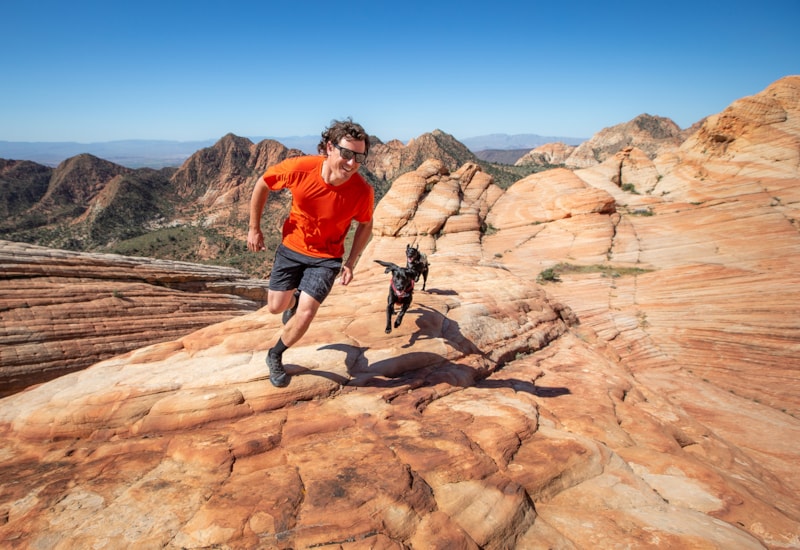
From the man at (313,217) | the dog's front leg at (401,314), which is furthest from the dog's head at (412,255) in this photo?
the man at (313,217)

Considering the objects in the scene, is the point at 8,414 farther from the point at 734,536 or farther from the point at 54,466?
the point at 734,536

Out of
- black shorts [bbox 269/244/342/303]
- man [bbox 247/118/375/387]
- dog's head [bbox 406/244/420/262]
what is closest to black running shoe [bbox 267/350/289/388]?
man [bbox 247/118/375/387]

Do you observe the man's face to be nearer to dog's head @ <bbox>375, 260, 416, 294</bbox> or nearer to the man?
the man

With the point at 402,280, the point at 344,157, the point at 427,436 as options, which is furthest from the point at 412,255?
the point at 427,436

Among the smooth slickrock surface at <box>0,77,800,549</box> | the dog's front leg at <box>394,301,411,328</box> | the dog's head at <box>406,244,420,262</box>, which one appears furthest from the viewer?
the dog's head at <box>406,244,420,262</box>

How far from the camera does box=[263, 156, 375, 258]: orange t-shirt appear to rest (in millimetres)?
4348

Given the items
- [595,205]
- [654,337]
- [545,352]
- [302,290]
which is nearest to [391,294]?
[302,290]

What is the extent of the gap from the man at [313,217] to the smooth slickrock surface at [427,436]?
3.70 ft

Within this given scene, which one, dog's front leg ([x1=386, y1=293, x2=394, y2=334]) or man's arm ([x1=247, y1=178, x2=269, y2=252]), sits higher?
man's arm ([x1=247, y1=178, x2=269, y2=252])

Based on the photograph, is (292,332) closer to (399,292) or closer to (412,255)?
(399,292)

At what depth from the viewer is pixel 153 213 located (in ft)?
294

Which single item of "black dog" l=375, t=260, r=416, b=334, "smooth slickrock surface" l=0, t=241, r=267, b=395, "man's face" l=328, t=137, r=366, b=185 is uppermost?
"man's face" l=328, t=137, r=366, b=185

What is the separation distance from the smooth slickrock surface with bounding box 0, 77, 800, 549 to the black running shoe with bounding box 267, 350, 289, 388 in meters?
0.12

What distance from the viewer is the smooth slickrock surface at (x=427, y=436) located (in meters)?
2.81
